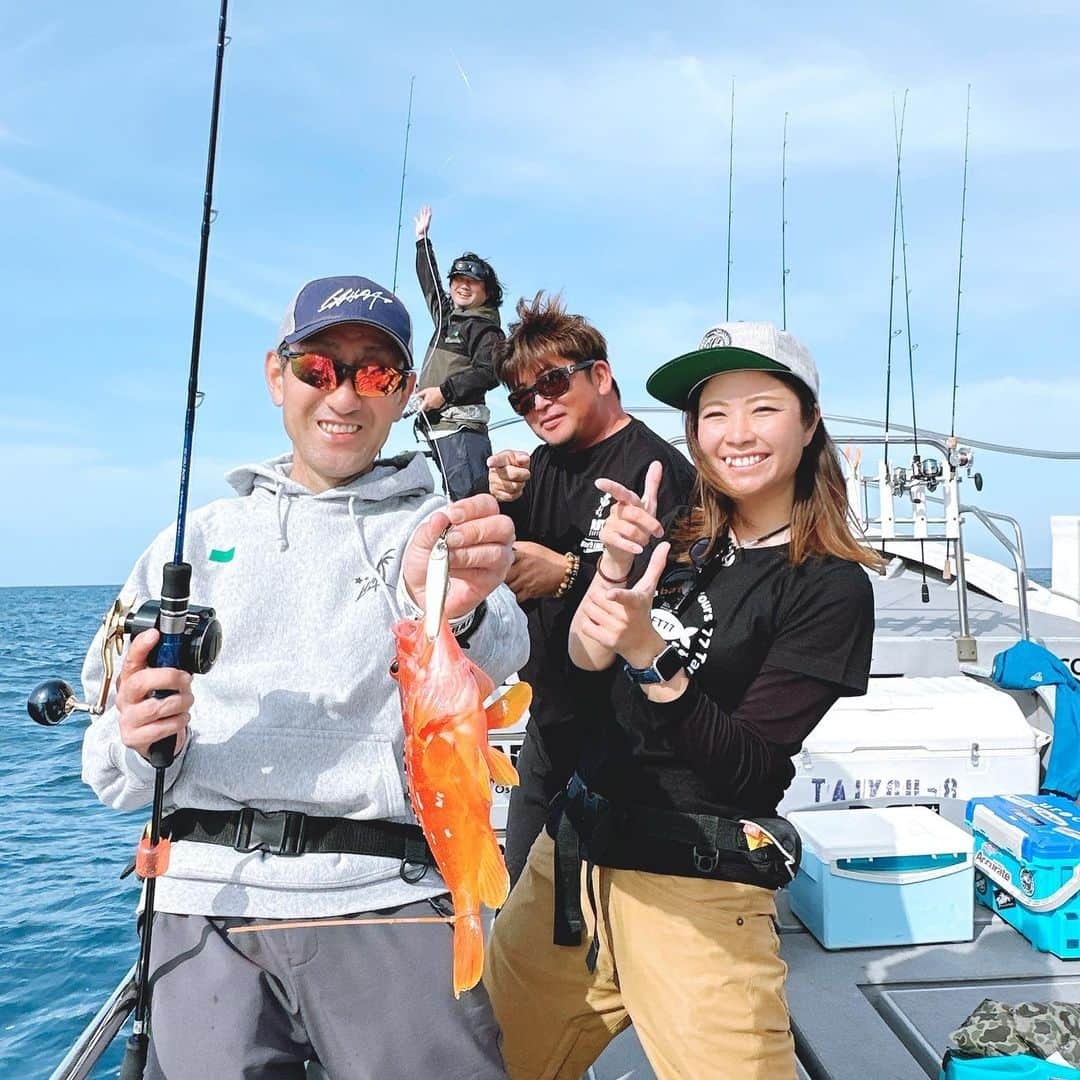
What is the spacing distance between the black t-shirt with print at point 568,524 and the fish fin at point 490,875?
1135 mm

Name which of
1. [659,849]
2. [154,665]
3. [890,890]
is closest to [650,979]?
[659,849]

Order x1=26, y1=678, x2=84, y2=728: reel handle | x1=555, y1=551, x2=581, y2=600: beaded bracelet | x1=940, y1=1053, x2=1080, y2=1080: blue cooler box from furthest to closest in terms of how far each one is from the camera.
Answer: x1=555, y1=551, x2=581, y2=600: beaded bracelet
x1=940, y1=1053, x2=1080, y2=1080: blue cooler box
x1=26, y1=678, x2=84, y2=728: reel handle

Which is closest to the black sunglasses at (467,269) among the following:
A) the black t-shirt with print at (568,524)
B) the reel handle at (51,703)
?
the black t-shirt with print at (568,524)

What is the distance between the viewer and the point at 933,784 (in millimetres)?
5191

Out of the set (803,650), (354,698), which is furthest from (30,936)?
(803,650)

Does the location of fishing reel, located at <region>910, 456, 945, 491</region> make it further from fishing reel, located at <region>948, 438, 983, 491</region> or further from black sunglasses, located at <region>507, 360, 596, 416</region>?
black sunglasses, located at <region>507, 360, 596, 416</region>

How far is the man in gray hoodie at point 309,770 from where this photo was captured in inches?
71.6

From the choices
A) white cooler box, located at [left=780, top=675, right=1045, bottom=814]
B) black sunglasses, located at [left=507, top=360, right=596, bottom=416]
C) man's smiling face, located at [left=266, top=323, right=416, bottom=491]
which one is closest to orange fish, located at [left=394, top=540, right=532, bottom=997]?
man's smiling face, located at [left=266, top=323, right=416, bottom=491]

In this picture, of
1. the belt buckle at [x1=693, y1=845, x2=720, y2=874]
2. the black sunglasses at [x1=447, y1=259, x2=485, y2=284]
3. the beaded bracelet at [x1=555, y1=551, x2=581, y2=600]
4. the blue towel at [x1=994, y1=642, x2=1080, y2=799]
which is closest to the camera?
the belt buckle at [x1=693, y1=845, x2=720, y2=874]

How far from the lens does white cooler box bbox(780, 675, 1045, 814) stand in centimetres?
509

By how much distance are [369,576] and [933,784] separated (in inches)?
165

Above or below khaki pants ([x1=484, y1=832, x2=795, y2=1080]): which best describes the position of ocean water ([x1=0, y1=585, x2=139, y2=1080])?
below

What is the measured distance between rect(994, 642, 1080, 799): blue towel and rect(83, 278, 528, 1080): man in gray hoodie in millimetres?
4807

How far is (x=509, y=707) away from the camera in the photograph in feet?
5.55
